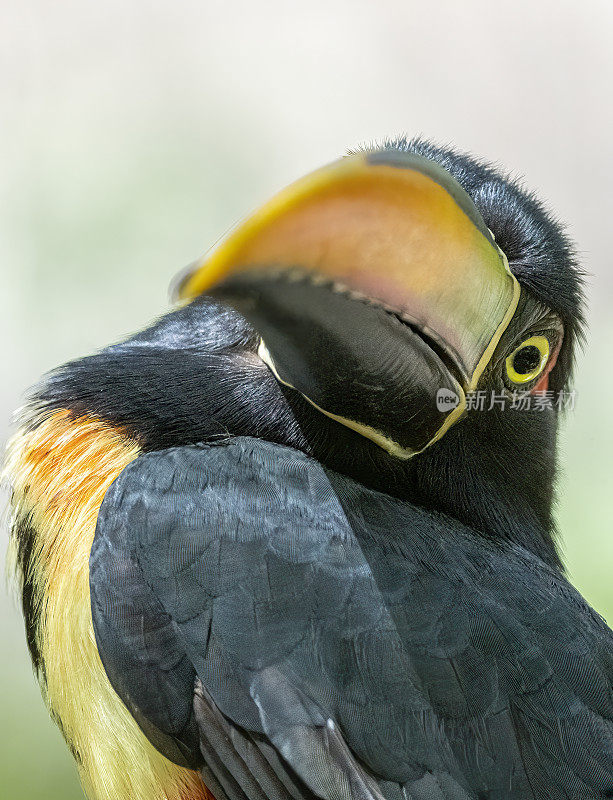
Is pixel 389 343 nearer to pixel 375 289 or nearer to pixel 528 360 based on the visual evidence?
pixel 375 289

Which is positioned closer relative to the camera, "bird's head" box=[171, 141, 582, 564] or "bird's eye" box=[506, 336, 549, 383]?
"bird's head" box=[171, 141, 582, 564]

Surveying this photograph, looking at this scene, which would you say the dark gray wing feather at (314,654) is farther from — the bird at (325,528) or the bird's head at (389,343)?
the bird's head at (389,343)

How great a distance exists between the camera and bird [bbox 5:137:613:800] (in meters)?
1.09

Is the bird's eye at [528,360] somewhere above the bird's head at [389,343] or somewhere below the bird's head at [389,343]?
below

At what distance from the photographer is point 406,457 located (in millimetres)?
1331

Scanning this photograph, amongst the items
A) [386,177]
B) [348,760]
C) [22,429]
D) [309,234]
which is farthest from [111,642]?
[386,177]

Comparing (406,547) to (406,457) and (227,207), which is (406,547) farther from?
(227,207)

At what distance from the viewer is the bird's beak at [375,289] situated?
3.45ft

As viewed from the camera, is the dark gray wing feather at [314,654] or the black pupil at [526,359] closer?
the dark gray wing feather at [314,654]

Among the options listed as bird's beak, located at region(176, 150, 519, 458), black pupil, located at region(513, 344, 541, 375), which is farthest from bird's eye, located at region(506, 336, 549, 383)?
bird's beak, located at region(176, 150, 519, 458)

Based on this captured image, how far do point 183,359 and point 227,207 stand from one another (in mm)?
1672

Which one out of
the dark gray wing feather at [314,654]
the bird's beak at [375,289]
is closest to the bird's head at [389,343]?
the bird's beak at [375,289]

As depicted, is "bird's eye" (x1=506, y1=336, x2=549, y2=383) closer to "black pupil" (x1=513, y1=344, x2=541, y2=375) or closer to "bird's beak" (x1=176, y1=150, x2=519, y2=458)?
"black pupil" (x1=513, y1=344, x2=541, y2=375)

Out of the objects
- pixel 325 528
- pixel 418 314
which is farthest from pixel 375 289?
pixel 325 528
